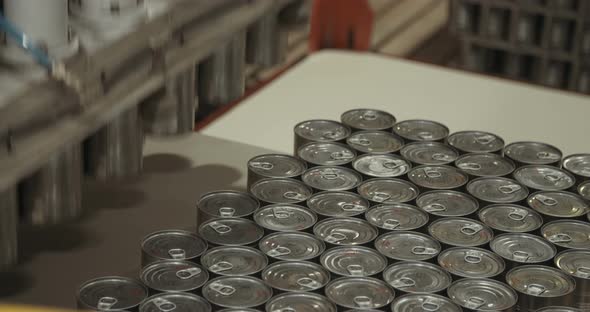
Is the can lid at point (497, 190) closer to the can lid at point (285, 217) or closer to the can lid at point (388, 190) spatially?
→ the can lid at point (388, 190)

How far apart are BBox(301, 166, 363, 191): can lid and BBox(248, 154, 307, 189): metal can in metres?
0.02

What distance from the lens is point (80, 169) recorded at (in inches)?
62.6

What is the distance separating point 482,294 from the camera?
1742 mm

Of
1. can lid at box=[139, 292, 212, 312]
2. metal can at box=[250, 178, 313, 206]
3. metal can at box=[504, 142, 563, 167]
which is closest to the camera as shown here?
can lid at box=[139, 292, 212, 312]

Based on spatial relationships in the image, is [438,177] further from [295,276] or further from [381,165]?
[295,276]

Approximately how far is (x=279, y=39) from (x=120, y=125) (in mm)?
424

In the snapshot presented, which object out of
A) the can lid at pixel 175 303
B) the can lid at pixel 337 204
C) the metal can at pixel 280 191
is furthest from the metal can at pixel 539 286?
the can lid at pixel 175 303

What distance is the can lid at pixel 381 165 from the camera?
2100 millimetres

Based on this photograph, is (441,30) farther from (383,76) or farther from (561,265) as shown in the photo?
(561,265)

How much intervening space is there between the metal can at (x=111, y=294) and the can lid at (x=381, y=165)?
584 millimetres

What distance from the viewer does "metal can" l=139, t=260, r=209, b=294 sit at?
168 cm

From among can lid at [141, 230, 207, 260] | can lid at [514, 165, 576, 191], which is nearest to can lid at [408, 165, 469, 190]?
can lid at [514, 165, 576, 191]

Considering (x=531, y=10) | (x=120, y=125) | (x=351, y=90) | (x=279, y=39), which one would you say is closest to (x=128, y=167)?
(x=120, y=125)

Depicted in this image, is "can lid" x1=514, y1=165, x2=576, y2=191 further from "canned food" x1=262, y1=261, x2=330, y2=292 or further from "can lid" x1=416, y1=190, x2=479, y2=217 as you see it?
"canned food" x1=262, y1=261, x2=330, y2=292
